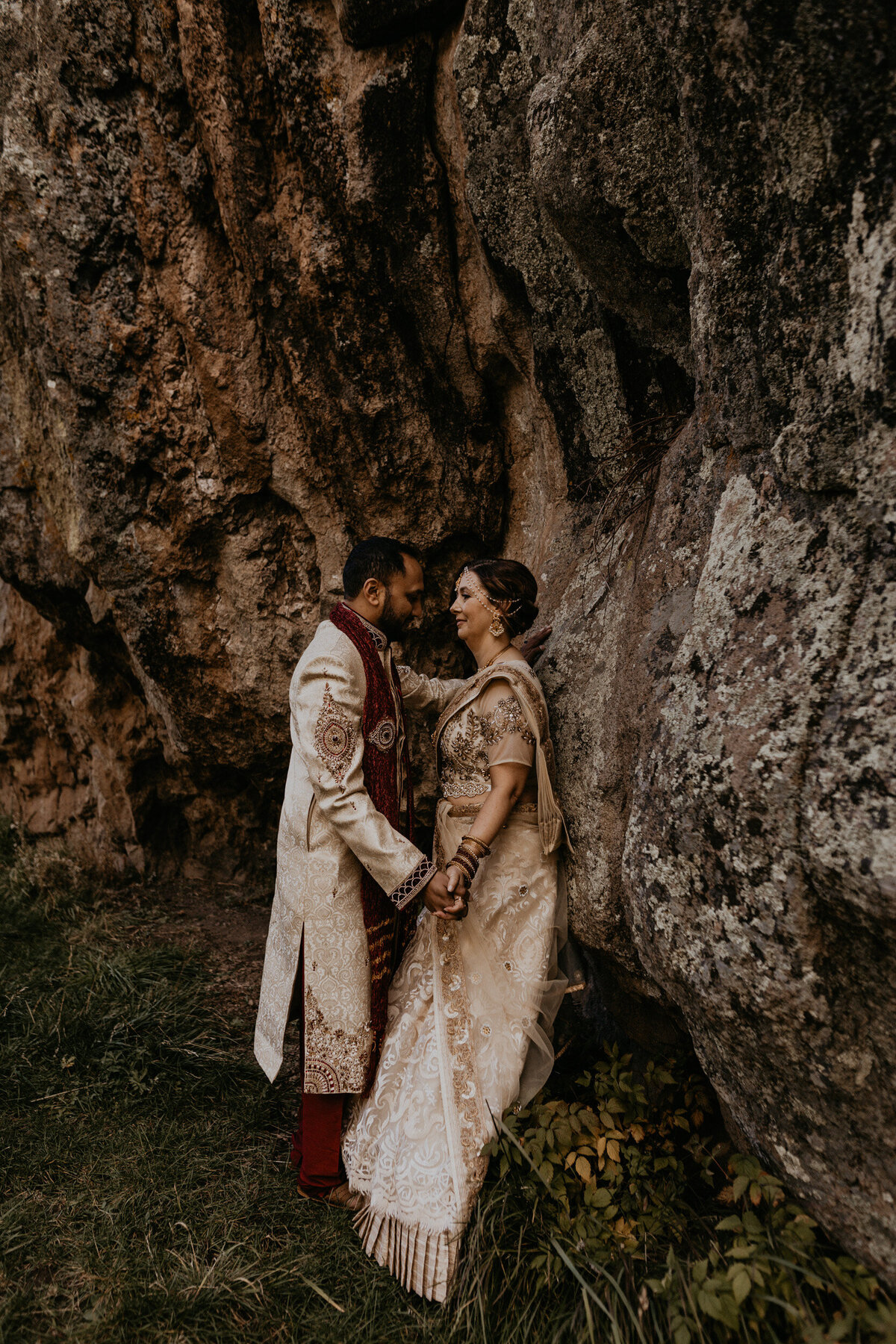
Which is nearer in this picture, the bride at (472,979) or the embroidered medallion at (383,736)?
the bride at (472,979)

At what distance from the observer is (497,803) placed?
264cm

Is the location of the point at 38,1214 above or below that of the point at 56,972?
below

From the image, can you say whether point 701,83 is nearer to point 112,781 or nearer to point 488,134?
point 488,134

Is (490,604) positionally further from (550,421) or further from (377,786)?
(550,421)

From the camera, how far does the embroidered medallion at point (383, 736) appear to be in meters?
2.93

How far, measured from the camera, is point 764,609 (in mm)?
2039

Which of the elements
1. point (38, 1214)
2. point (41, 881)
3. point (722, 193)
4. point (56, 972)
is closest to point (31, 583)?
point (41, 881)

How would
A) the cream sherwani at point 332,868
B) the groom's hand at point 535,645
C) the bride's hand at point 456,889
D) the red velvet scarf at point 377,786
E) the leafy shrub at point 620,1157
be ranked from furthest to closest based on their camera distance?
the groom's hand at point 535,645
the red velvet scarf at point 377,786
the cream sherwani at point 332,868
the bride's hand at point 456,889
the leafy shrub at point 620,1157

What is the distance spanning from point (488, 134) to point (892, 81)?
1680mm

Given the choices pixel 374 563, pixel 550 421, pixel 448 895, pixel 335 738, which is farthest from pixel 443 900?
pixel 550 421

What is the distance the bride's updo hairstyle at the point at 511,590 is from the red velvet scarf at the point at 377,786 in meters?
0.45

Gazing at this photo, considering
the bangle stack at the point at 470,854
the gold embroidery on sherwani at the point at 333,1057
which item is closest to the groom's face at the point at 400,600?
the bangle stack at the point at 470,854

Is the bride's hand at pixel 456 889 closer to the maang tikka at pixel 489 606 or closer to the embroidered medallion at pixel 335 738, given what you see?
the embroidered medallion at pixel 335 738

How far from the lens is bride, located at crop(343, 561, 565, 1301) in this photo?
97.3 inches
